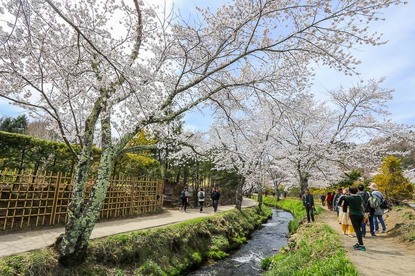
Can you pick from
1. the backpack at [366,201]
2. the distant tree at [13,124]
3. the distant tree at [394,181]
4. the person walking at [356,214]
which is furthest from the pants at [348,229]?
the distant tree at [13,124]

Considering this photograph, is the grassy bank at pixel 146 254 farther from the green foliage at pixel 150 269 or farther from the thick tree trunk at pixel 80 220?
→ the thick tree trunk at pixel 80 220

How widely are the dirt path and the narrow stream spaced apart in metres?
3.66

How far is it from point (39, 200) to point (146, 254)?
12.8 ft

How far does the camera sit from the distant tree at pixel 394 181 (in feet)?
88.6

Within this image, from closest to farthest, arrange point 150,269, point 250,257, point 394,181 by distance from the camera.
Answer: point 150,269, point 250,257, point 394,181

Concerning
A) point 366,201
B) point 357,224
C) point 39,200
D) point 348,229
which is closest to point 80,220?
point 39,200

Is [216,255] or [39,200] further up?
[39,200]

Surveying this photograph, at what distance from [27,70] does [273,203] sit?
42.1 m

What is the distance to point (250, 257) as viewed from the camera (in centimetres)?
1150

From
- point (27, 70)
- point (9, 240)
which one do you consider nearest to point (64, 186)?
point (9, 240)

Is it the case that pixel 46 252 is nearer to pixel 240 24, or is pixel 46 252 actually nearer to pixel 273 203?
pixel 240 24

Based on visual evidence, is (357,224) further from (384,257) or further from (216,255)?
(216,255)

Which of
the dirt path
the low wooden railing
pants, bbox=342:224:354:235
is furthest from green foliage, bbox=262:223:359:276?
the low wooden railing

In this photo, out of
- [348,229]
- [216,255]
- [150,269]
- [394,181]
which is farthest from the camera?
[394,181]
